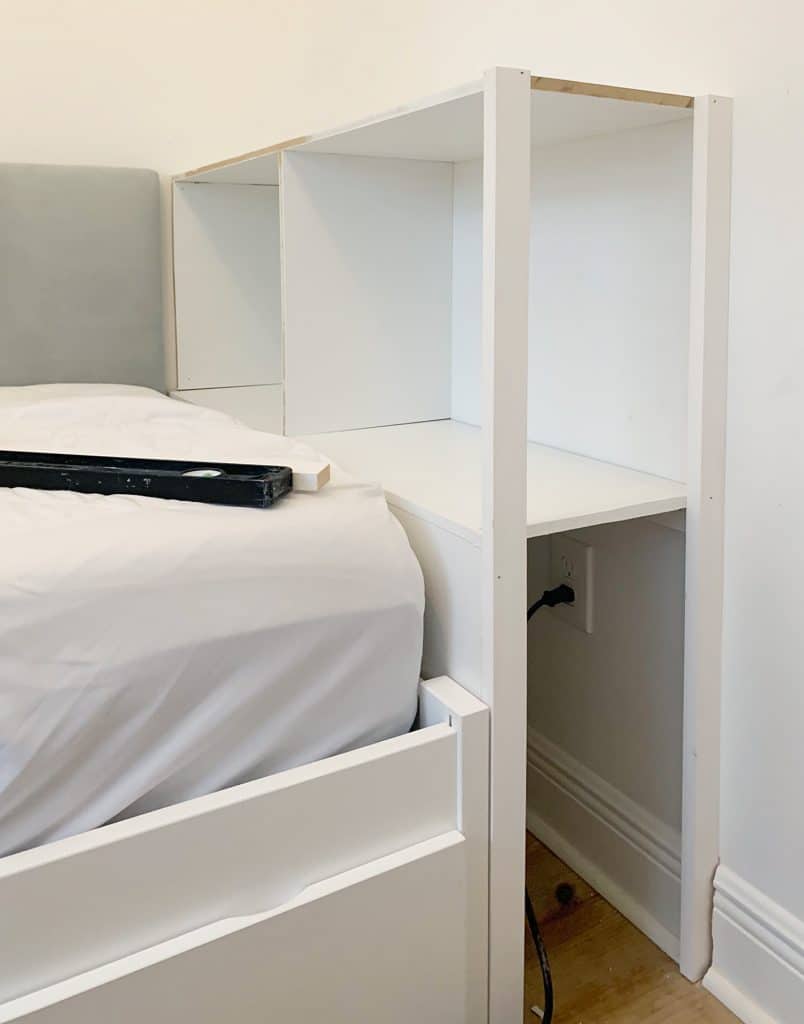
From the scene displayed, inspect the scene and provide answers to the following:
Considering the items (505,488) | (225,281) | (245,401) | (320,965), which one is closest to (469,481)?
(505,488)

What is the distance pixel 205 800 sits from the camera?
84cm

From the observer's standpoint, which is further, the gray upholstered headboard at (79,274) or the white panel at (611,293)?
the gray upholstered headboard at (79,274)

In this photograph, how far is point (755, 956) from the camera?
3.68ft

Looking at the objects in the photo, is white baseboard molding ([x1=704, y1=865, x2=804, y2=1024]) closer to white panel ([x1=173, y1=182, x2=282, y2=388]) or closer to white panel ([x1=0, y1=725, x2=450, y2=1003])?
white panel ([x1=0, y1=725, x2=450, y2=1003])

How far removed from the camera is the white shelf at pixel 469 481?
1021mm

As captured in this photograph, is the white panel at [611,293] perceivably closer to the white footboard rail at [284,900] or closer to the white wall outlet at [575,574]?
the white wall outlet at [575,574]

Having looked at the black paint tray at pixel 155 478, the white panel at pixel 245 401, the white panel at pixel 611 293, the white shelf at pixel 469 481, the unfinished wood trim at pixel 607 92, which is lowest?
the white shelf at pixel 469 481

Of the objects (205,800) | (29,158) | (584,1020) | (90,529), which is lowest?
(584,1020)

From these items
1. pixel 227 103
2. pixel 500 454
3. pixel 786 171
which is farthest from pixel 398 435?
pixel 227 103

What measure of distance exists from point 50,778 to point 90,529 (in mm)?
212

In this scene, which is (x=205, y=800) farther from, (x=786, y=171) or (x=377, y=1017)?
(x=786, y=171)

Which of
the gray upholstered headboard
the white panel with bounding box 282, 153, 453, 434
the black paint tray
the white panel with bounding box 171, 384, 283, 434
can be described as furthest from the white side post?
the gray upholstered headboard

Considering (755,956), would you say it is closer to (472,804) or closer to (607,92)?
(472,804)

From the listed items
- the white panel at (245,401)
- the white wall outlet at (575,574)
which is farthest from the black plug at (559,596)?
the white panel at (245,401)
